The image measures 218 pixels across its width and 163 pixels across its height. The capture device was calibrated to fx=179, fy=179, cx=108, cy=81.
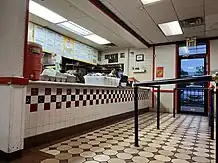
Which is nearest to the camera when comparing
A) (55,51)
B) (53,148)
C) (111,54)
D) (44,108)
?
(53,148)

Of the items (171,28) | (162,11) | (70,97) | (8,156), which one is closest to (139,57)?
(171,28)

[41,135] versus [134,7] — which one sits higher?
[134,7]

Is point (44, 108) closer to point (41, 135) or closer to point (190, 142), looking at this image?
point (41, 135)

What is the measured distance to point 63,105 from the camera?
2502mm

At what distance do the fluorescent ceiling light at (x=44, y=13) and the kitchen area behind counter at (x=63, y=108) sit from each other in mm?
2331

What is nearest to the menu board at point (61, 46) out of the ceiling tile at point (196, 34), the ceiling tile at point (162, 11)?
the ceiling tile at point (162, 11)

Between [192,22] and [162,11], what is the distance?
1.13m

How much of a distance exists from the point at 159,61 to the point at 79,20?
3.52 meters

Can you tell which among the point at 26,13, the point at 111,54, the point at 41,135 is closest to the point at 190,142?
the point at 41,135

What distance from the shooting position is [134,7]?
4.02m

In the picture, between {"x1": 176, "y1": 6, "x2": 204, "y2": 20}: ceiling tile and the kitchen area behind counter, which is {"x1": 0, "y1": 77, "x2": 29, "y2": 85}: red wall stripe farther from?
{"x1": 176, "y1": 6, "x2": 204, "y2": 20}: ceiling tile

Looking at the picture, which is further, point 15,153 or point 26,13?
point 26,13

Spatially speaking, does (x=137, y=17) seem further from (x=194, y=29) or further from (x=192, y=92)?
(x=192, y=92)

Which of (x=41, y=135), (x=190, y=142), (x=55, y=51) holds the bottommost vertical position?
(x=190, y=142)
